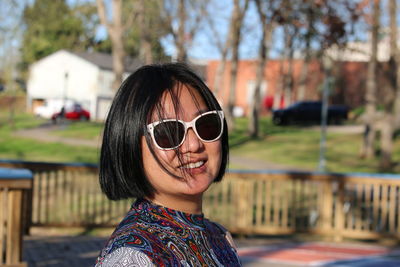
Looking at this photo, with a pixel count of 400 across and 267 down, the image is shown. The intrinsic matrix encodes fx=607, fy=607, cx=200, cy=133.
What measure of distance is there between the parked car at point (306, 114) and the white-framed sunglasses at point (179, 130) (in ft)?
135

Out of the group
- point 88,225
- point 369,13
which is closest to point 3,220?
point 88,225

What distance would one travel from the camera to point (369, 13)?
18.2m

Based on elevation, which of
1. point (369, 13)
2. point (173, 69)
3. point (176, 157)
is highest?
point (369, 13)

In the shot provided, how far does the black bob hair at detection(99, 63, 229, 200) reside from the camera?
1.72 metres

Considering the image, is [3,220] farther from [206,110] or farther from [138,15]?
[138,15]

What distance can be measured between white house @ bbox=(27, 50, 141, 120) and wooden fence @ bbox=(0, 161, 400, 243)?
30.5 metres

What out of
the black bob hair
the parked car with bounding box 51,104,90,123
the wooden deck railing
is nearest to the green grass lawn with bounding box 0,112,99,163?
the parked car with bounding box 51,104,90,123

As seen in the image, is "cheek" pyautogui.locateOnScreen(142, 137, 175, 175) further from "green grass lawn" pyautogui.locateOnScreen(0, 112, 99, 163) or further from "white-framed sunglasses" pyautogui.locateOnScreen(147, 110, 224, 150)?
"green grass lawn" pyautogui.locateOnScreen(0, 112, 99, 163)

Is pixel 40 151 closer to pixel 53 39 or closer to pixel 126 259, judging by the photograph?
pixel 126 259

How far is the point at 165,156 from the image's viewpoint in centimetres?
172

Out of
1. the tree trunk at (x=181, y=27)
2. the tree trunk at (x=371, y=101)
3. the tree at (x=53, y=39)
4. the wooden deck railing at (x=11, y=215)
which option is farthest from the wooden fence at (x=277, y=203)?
the tree at (x=53, y=39)

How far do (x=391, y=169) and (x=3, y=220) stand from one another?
18.2 metres

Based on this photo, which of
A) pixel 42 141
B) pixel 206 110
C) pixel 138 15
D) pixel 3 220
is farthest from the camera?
pixel 42 141

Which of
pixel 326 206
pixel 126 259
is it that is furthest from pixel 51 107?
pixel 126 259
